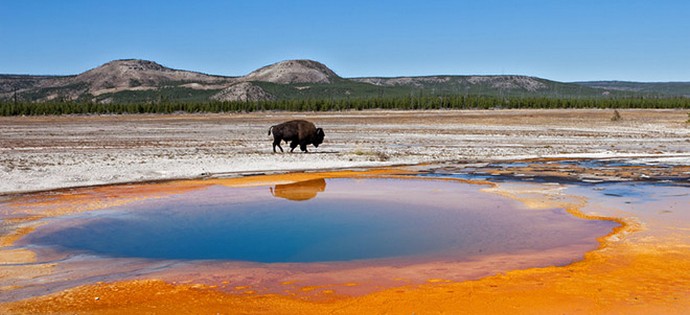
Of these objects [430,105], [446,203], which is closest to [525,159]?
[446,203]

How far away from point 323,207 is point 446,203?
2.84 metres

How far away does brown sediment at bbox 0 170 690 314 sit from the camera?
25.8 ft

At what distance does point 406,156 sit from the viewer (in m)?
29.1

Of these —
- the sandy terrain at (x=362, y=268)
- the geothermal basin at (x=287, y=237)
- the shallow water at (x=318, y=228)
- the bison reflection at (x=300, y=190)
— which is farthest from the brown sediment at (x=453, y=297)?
the bison reflection at (x=300, y=190)

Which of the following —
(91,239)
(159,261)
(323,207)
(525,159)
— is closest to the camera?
(159,261)

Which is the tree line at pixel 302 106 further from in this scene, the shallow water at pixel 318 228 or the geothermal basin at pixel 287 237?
the shallow water at pixel 318 228

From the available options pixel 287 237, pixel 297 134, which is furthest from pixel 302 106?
pixel 287 237

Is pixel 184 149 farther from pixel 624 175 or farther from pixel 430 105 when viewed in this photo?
pixel 430 105

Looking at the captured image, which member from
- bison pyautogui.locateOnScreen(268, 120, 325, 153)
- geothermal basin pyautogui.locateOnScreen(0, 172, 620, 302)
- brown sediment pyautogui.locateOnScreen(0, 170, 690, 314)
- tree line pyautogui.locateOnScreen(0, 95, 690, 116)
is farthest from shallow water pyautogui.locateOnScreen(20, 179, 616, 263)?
tree line pyautogui.locateOnScreen(0, 95, 690, 116)

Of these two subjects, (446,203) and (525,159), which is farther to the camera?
(525,159)

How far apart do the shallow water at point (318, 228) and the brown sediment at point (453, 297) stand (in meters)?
1.70

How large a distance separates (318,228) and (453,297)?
5.19 metres

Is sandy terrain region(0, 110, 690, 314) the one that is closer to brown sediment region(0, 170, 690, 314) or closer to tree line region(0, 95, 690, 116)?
brown sediment region(0, 170, 690, 314)

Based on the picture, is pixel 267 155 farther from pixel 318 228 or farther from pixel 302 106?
pixel 302 106
